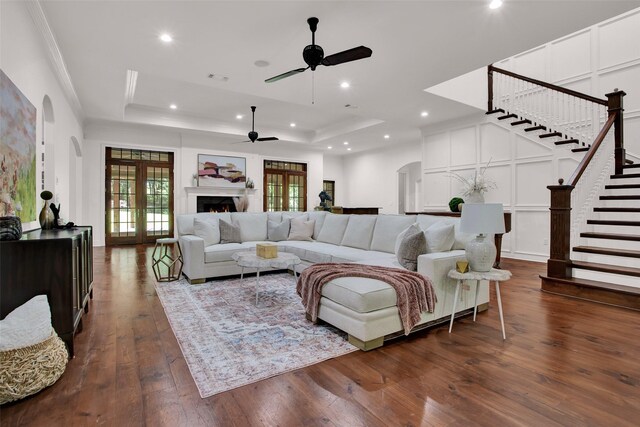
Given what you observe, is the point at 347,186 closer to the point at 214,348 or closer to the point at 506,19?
the point at 506,19

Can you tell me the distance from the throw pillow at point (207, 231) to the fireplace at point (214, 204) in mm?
4420

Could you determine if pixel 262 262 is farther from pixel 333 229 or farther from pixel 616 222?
pixel 616 222

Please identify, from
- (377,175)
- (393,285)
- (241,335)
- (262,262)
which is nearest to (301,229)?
(262,262)

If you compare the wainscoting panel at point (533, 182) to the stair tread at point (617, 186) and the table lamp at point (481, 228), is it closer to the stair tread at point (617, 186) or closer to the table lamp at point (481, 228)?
the stair tread at point (617, 186)

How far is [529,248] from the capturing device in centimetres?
611

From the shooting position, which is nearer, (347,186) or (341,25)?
(341,25)

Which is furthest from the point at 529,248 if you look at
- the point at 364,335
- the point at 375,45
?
the point at 364,335

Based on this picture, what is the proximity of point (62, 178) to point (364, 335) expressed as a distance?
5.31 metres

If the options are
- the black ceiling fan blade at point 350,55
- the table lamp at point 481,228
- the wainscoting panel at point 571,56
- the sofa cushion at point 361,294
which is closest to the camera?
the sofa cushion at point 361,294

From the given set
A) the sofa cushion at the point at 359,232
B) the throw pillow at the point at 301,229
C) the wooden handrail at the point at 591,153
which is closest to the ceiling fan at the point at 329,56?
the sofa cushion at the point at 359,232

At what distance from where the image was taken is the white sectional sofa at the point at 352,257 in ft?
7.81

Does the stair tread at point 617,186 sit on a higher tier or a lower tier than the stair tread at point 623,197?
higher

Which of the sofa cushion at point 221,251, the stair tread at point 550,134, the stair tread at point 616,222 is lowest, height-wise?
the sofa cushion at point 221,251

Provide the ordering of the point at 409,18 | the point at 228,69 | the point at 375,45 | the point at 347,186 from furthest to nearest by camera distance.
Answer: the point at 347,186 → the point at 228,69 → the point at 375,45 → the point at 409,18
